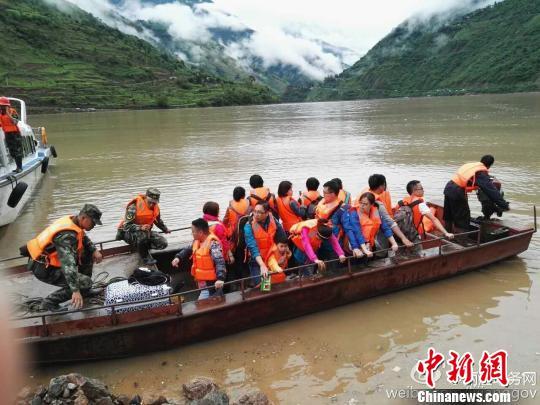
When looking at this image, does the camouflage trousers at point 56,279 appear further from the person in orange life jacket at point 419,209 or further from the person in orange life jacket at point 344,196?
the person in orange life jacket at point 419,209

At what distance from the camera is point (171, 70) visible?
105m

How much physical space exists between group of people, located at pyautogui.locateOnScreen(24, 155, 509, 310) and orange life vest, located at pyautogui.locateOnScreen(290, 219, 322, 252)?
0.05 ft

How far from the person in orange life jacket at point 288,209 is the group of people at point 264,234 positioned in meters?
0.02

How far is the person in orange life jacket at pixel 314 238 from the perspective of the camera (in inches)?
286

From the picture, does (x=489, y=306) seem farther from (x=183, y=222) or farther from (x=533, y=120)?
(x=533, y=120)

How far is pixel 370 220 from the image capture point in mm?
7824

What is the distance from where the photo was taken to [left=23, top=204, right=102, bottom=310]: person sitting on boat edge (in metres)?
6.23

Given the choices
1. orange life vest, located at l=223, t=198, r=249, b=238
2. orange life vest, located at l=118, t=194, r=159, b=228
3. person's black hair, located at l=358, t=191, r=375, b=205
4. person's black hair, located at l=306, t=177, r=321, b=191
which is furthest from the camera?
person's black hair, located at l=306, t=177, r=321, b=191

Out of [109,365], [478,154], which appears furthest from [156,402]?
[478,154]

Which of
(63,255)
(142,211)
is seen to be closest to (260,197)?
(142,211)

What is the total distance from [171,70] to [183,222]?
3876 inches

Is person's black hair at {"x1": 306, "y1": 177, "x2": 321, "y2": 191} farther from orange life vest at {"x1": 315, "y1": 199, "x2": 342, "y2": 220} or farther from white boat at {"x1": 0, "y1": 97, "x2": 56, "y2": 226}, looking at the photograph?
white boat at {"x1": 0, "y1": 97, "x2": 56, "y2": 226}

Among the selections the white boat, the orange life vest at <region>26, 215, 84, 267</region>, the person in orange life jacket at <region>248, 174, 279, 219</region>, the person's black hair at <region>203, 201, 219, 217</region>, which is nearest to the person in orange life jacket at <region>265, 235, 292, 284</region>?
the person in orange life jacket at <region>248, 174, 279, 219</region>

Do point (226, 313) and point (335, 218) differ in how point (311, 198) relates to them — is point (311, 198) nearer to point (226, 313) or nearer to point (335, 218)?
point (335, 218)
